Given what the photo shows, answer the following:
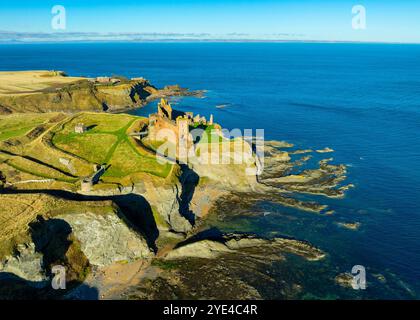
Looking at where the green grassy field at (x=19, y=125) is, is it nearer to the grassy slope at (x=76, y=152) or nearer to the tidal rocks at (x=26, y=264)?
the grassy slope at (x=76, y=152)

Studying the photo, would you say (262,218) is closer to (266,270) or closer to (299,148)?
(266,270)

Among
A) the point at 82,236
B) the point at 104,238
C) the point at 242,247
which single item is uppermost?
→ the point at 82,236

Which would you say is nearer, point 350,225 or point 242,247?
point 242,247

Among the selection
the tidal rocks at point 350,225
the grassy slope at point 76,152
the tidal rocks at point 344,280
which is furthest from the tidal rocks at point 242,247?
the grassy slope at point 76,152

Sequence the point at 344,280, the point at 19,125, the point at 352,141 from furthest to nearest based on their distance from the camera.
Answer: the point at 352,141, the point at 19,125, the point at 344,280

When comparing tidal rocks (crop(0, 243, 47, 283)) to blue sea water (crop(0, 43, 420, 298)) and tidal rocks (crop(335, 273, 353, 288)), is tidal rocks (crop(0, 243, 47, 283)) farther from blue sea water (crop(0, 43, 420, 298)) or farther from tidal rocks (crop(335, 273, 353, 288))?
tidal rocks (crop(335, 273, 353, 288))

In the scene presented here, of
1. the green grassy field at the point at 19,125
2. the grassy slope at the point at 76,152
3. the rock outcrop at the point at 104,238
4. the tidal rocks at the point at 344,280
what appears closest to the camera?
the tidal rocks at the point at 344,280

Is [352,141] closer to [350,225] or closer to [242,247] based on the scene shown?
[350,225]

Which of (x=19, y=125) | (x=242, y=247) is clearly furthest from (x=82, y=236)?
(x=19, y=125)

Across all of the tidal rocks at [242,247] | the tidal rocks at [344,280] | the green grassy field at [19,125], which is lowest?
the tidal rocks at [344,280]

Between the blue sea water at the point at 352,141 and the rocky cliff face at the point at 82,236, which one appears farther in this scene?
the blue sea water at the point at 352,141

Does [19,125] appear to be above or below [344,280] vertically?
above
